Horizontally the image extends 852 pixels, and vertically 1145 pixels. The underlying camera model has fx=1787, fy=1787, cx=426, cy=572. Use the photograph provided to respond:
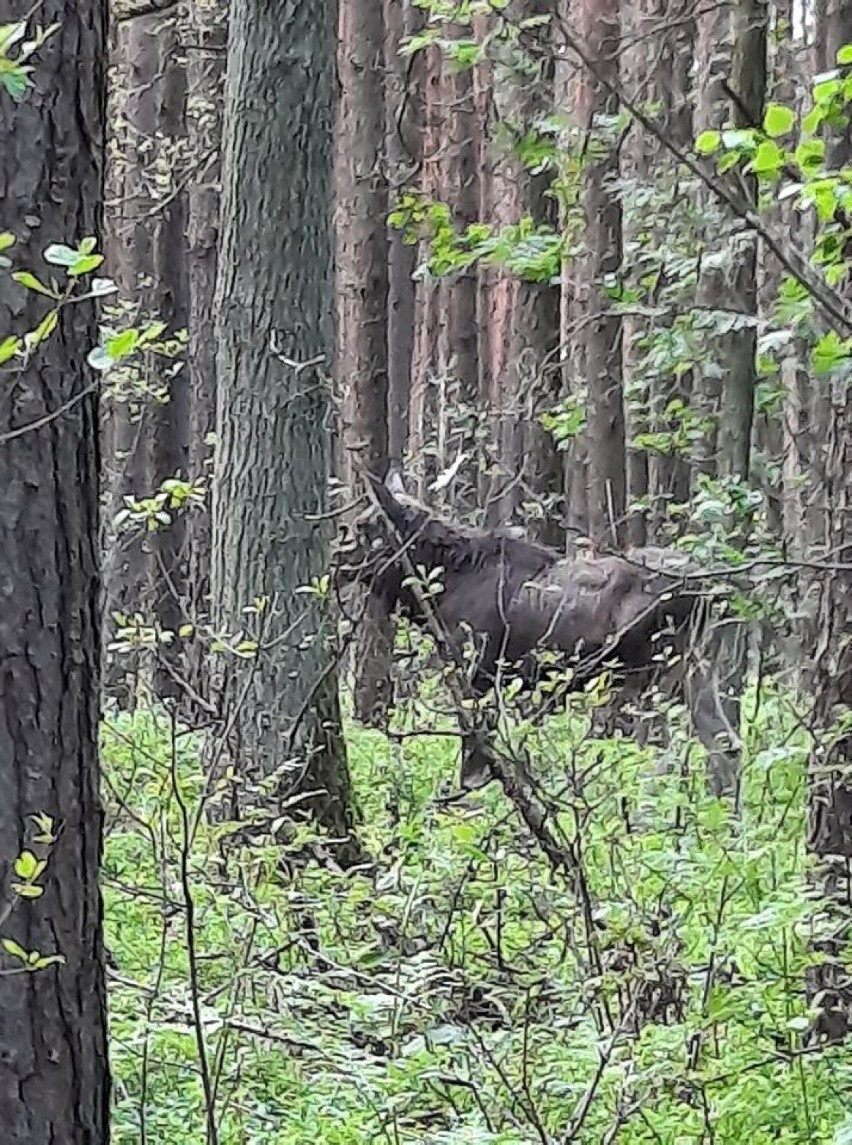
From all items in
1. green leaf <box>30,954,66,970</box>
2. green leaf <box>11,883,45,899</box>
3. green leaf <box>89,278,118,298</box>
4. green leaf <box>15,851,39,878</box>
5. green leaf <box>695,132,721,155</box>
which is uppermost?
green leaf <box>695,132,721,155</box>

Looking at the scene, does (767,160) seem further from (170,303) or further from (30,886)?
(170,303)

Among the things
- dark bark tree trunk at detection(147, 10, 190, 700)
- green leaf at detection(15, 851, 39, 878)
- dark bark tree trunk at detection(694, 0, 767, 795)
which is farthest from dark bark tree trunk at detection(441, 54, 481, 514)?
green leaf at detection(15, 851, 39, 878)

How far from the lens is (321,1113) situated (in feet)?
17.6

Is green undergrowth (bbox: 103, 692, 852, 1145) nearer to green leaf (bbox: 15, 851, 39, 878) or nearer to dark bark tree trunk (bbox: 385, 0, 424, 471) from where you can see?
green leaf (bbox: 15, 851, 39, 878)

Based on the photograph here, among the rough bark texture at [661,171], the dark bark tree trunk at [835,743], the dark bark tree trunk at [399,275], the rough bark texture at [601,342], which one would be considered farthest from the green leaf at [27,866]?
the dark bark tree trunk at [399,275]

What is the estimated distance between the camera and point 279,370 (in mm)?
8664

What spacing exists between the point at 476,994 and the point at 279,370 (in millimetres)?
3538

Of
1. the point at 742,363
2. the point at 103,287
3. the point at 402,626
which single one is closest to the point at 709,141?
the point at 103,287

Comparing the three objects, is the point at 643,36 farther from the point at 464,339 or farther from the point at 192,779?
the point at 464,339

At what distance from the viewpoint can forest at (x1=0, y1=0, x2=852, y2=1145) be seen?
146 inches

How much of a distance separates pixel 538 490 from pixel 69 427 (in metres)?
10.1

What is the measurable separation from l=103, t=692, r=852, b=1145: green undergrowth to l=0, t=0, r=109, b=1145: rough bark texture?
107 cm

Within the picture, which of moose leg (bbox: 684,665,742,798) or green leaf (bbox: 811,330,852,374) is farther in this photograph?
moose leg (bbox: 684,665,742,798)

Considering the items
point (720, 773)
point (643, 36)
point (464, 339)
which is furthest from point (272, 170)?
point (464, 339)
